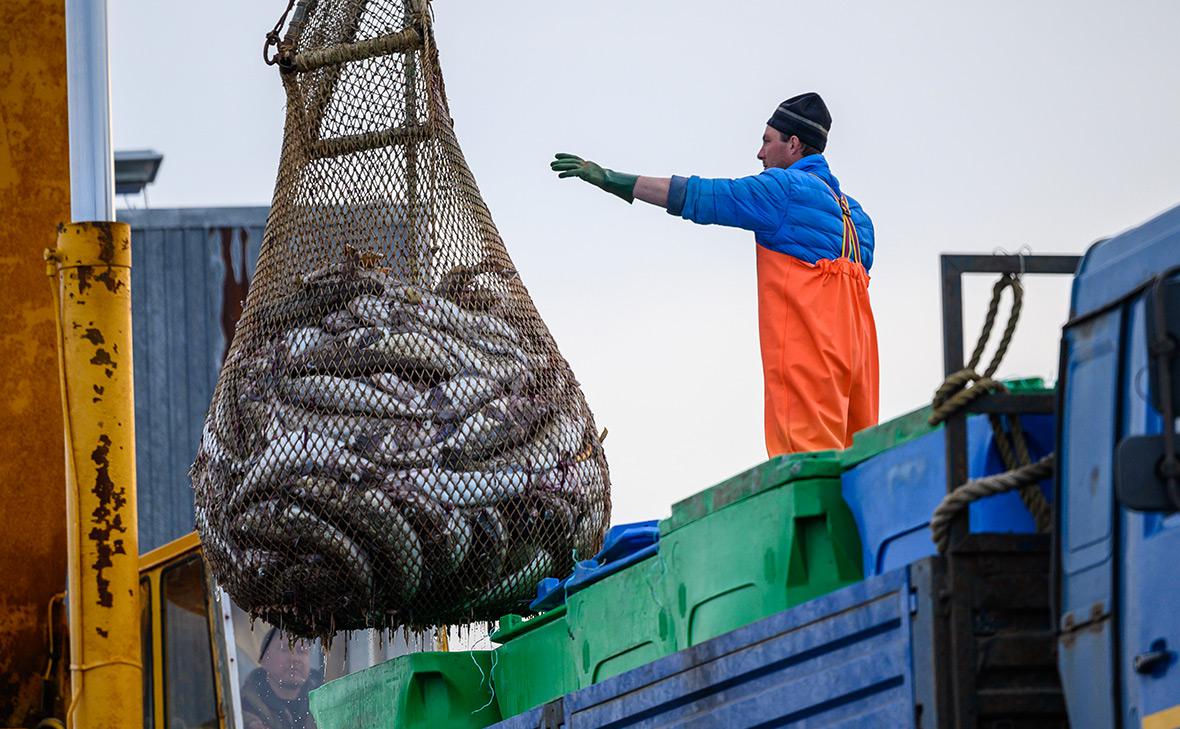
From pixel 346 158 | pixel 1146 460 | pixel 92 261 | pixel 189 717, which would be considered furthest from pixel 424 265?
pixel 1146 460

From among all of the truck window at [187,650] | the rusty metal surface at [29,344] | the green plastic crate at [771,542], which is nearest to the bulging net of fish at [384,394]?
the rusty metal surface at [29,344]

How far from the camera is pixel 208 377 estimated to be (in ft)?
65.8

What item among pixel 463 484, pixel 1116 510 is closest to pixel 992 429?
pixel 1116 510

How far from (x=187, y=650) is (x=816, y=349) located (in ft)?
9.91

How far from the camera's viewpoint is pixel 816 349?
620cm

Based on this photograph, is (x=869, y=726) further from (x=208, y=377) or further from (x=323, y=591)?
(x=208, y=377)

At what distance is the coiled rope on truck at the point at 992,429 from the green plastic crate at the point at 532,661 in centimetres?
197

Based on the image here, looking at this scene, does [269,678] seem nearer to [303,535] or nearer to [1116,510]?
[303,535]

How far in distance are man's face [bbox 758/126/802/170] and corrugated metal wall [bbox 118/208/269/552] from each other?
13.7 metres

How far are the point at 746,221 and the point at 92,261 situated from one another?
6.56 ft

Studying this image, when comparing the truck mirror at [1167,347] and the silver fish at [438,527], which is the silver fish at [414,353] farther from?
the truck mirror at [1167,347]

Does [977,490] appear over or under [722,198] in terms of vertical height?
under

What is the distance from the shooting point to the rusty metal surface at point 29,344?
666 centimetres

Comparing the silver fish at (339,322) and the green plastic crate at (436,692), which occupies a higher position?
the silver fish at (339,322)
